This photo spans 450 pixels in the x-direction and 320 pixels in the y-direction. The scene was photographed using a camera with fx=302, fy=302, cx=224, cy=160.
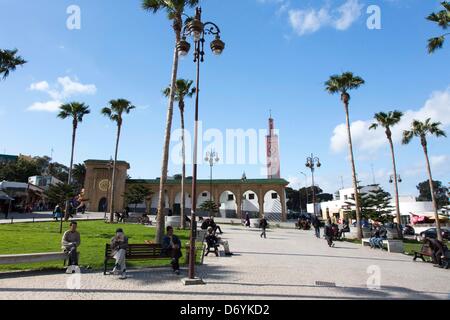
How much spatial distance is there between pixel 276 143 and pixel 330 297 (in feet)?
232

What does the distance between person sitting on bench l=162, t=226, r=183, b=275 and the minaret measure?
6297 centimetres

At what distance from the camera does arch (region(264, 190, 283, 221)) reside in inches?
1978

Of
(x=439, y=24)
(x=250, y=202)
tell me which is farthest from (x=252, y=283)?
(x=250, y=202)

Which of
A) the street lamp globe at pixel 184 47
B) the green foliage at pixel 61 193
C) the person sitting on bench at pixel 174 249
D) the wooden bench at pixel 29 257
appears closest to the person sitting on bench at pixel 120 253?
the person sitting on bench at pixel 174 249

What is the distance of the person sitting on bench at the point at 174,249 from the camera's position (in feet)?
30.0

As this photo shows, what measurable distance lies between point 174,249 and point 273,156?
220 ft

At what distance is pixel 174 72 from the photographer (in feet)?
53.4

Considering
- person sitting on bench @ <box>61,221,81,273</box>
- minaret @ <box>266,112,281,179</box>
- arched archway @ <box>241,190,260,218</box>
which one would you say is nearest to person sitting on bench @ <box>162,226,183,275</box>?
person sitting on bench @ <box>61,221,81,273</box>

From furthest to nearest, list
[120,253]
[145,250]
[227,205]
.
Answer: [227,205] < [145,250] < [120,253]

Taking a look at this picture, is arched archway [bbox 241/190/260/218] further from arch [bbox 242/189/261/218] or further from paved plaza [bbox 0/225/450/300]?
paved plaza [bbox 0/225/450/300]

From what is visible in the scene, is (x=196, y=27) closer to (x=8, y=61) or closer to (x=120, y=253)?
(x=120, y=253)

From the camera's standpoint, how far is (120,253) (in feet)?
28.3
